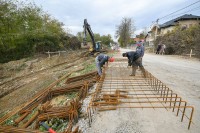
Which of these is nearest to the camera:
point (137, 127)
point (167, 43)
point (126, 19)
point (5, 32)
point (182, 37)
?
point (137, 127)

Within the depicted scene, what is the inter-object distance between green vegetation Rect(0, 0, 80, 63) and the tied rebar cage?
603 inches

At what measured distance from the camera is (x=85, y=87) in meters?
4.75

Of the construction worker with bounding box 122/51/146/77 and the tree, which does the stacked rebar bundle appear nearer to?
the construction worker with bounding box 122/51/146/77

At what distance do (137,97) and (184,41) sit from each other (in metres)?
17.9

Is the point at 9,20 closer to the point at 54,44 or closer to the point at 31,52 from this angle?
the point at 31,52

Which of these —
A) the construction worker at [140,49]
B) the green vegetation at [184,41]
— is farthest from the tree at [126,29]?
the construction worker at [140,49]

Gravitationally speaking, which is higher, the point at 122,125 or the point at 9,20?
the point at 9,20

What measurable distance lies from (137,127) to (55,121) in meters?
1.96

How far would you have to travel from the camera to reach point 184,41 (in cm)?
1753

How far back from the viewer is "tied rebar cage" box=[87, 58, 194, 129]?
311 centimetres

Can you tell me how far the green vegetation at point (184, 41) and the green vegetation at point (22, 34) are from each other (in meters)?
17.3

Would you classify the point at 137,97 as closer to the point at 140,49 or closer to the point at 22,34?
the point at 140,49

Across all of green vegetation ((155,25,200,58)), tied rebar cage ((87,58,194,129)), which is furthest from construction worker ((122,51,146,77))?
green vegetation ((155,25,200,58))

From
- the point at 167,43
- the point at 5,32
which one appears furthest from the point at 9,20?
the point at 167,43
